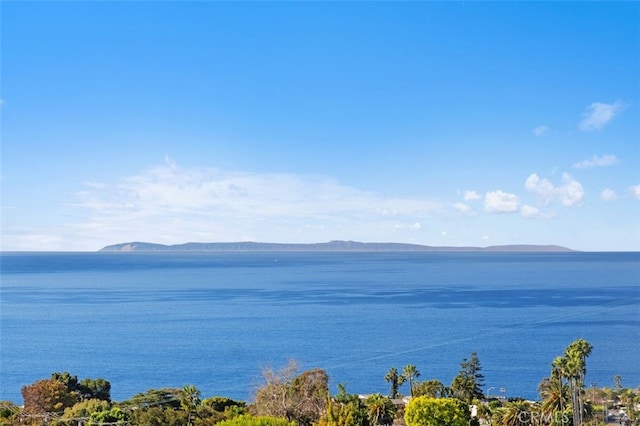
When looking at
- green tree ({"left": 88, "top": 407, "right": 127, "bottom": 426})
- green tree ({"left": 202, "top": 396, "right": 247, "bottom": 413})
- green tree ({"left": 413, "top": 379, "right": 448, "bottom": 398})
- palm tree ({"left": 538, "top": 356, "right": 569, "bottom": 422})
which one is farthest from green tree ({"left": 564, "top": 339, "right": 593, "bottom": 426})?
green tree ({"left": 88, "top": 407, "right": 127, "bottom": 426})

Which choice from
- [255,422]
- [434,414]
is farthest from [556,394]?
[255,422]

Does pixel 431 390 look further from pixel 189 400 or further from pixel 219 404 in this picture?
pixel 189 400

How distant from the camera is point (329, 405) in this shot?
113 ft

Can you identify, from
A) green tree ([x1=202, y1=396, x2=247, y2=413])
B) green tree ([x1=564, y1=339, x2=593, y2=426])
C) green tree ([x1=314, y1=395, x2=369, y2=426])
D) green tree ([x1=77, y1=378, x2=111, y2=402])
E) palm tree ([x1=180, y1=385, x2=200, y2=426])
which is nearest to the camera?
green tree ([x1=314, y1=395, x2=369, y2=426])

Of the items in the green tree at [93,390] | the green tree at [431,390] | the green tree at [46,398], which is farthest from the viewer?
the green tree at [431,390]

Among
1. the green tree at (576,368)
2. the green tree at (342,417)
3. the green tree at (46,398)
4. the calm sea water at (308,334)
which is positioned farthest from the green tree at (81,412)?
the green tree at (576,368)

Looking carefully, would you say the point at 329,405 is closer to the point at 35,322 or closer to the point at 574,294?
the point at 35,322

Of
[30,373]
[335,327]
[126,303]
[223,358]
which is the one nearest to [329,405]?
[223,358]

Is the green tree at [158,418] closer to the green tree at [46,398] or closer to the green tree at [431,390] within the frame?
the green tree at [46,398]

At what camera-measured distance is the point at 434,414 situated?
36.9m

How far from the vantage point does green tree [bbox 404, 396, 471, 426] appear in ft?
121

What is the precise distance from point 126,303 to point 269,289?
4286 centimetres

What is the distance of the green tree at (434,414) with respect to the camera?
3678cm

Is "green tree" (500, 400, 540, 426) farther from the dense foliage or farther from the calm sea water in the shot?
the calm sea water
